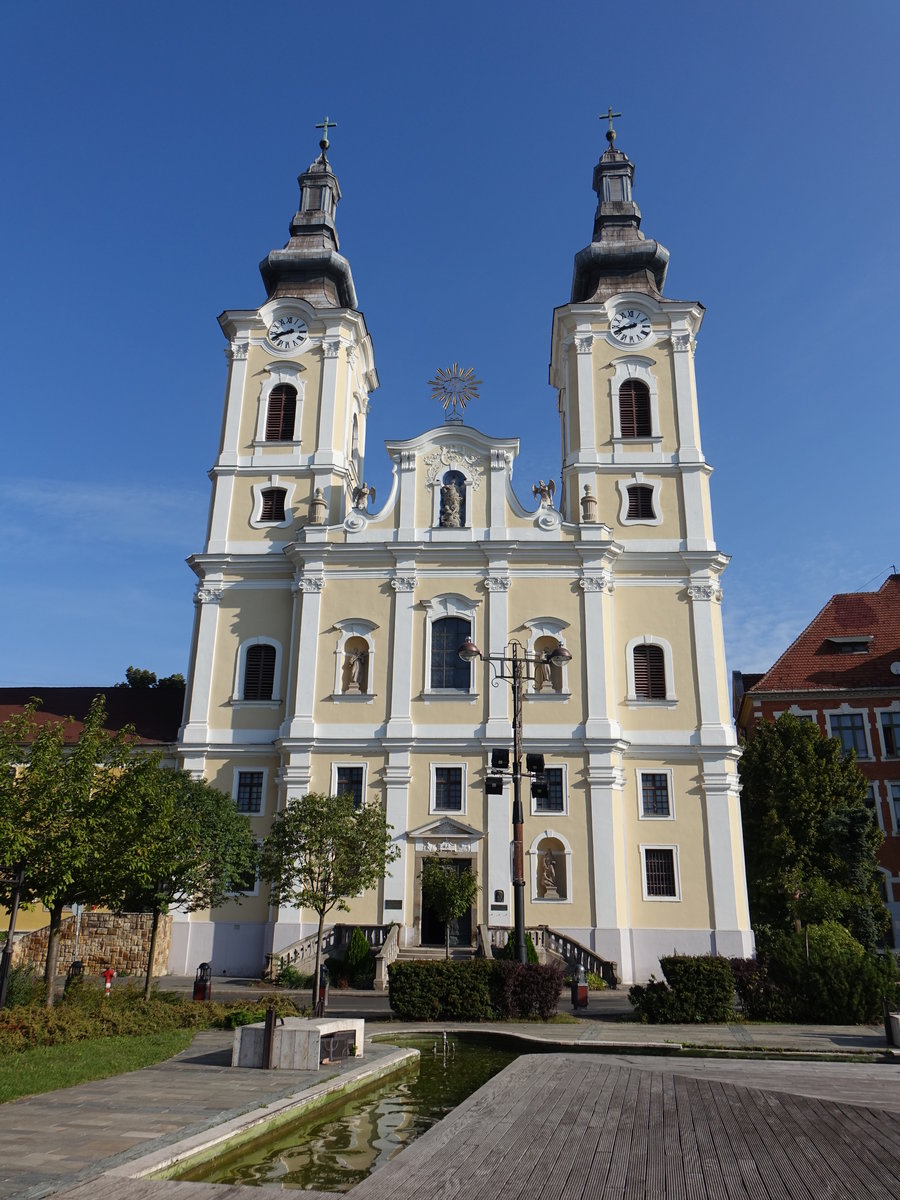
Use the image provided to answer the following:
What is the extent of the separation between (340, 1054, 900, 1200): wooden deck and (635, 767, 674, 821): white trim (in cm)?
2141

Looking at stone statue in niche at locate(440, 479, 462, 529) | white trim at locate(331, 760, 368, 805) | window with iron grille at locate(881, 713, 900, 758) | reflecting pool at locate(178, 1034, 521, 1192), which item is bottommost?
reflecting pool at locate(178, 1034, 521, 1192)

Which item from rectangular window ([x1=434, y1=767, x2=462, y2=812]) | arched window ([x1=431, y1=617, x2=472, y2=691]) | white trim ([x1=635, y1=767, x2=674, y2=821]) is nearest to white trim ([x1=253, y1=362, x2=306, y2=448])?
arched window ([x1=431, y1=617, x2=472, y2=691])

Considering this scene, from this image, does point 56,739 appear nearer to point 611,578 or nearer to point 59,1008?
point 59,1008

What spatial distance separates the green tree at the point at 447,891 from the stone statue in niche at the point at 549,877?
3169 mm

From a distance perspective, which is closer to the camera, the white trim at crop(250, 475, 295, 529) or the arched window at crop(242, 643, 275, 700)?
the arched window at crop(242, 643, 275, 700)

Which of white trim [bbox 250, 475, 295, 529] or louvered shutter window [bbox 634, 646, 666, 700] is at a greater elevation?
white trim [bbox 250, 475, 295, 529]

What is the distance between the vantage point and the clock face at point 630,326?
38.3 meters

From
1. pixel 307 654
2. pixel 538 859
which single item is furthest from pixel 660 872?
pixel 307 654

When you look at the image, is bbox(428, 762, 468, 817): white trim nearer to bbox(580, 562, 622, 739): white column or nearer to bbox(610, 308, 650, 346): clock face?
bbox(580, 562, 622, 739): white column

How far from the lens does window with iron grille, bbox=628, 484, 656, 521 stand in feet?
116

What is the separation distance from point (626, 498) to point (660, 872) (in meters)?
13.8

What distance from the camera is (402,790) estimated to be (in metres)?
31.2

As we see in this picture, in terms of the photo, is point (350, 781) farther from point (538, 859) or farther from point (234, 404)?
point (234, 404)

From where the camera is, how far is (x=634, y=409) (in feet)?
122
